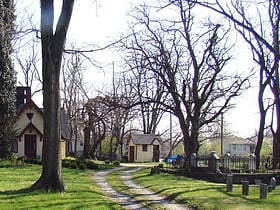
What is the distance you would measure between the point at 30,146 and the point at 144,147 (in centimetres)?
2552

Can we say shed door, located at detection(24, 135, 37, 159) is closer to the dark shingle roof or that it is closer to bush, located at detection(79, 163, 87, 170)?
bush, located at detection(79, 163, 87, 170)

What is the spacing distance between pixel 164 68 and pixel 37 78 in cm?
2720

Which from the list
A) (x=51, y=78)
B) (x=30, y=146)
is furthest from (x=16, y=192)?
(x=30, y=146)

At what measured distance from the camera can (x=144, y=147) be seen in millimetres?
73812

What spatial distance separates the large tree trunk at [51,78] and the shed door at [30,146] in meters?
30.3

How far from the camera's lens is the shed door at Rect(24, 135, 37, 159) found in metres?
50.8

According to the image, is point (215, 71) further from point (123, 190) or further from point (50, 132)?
point (50, 132)

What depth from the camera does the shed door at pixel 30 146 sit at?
50.8 m

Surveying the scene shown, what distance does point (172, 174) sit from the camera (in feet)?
118

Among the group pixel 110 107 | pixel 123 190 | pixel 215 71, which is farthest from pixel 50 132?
pixel 215 71

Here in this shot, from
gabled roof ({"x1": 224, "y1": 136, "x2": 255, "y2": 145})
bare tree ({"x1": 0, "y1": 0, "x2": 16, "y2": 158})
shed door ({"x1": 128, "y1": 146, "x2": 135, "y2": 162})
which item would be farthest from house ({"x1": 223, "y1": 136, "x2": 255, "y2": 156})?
bare tree ({"x1": 0, "y1": 0, "x2": 16, "y2": 158})

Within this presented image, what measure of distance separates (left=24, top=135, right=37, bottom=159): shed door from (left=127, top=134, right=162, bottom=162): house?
24.4m

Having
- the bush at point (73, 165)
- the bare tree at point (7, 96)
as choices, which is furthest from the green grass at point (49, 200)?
the bare tree at point (7, 96)

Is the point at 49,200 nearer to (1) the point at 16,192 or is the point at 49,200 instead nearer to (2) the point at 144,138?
(1) the point at 16,192
